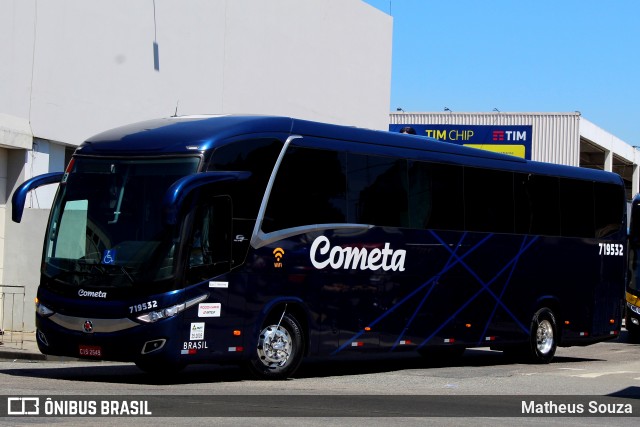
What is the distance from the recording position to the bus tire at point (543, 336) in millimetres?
21859

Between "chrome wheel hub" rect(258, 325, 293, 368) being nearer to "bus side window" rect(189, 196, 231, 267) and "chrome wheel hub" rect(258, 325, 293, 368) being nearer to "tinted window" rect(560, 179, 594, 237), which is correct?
"bus side window" rect(189, 196, 231, 267)

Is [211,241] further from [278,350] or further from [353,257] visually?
[353,257]

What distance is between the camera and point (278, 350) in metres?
15.9

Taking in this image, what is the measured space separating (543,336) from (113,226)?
1050cm

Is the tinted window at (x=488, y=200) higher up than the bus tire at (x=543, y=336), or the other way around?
the tinted window at (x=488, y=200)

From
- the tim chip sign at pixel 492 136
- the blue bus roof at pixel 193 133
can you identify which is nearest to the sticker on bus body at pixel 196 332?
the blue bus roof at pixel 193 133

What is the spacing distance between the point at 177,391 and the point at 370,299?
16.0 feet

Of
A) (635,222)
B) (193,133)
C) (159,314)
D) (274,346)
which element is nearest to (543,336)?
(274,346)

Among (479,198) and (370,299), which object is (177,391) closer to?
(370,299)

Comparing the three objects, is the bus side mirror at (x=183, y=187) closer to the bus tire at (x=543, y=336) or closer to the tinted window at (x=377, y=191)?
the tinted window at (x=377, y=191)

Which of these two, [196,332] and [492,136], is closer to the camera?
[196,332]

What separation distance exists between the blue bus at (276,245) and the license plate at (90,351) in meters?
0.02

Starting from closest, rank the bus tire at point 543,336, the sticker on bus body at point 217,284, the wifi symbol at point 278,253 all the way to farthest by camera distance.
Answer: the sticker on bus body at point 217,284
the wifi symbol at point 278,253
the bus tire at point 543,336

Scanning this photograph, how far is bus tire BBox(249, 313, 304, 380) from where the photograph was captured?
1563 cm
